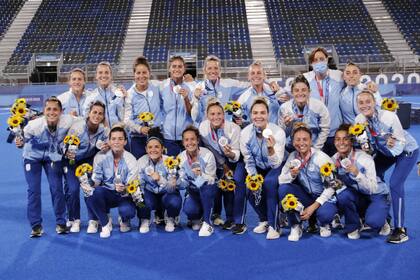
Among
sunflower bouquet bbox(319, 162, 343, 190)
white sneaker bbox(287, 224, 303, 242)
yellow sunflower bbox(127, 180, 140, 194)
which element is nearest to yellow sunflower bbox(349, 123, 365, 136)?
sunflower bouquet bbox(319, 162, 343, 190)

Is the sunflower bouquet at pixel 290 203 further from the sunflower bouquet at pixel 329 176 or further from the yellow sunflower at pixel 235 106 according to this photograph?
the yellow sunflower at pixel 235 106

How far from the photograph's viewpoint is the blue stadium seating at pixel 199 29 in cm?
2258

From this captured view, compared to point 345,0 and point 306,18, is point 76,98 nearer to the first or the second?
point 306,18

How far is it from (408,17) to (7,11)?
73.0 feet

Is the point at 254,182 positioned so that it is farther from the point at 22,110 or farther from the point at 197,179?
the point at 22,110

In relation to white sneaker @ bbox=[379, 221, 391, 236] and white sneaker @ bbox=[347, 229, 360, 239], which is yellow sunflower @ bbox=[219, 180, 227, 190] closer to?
white sneaker @ bbox=[347, 229, 360, 239]

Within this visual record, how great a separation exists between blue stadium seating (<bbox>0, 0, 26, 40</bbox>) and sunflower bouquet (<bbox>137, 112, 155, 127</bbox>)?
74.8 ft

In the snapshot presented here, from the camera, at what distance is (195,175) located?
463 centimetres

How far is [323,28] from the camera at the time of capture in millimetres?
23844

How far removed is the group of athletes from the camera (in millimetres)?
4270

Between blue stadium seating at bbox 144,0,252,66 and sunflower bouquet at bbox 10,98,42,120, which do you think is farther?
blue stadium seating at bbox 144,0,252,66

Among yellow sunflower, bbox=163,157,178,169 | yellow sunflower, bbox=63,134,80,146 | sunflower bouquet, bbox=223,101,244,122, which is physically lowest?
yellow sunflower, bbox=163,157,178,169

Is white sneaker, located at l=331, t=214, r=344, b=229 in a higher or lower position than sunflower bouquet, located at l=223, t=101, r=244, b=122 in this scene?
lower

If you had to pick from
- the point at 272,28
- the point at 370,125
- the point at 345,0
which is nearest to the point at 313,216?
the point at 370,125
